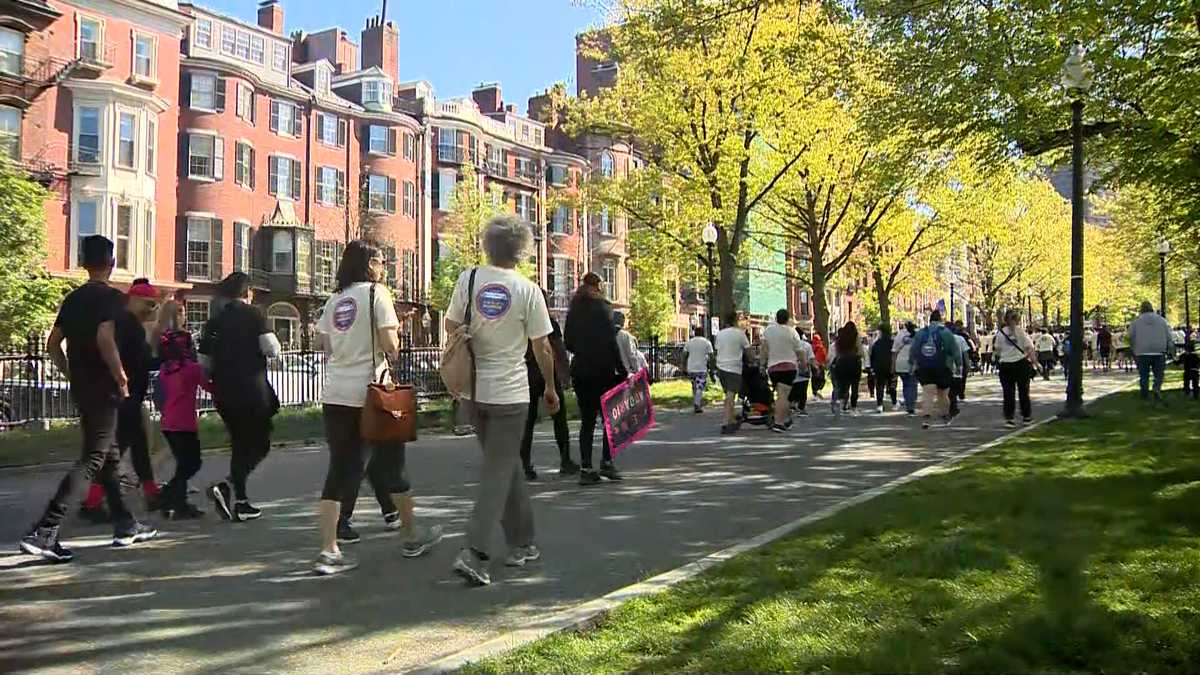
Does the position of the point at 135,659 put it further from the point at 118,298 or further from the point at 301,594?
the point at 118,298

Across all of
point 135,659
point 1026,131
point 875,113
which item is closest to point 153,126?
point 875,113

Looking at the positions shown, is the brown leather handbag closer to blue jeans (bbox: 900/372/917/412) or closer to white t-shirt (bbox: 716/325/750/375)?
white t-shirt (bbox: 716/325/750/375)

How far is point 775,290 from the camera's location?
74.7 m

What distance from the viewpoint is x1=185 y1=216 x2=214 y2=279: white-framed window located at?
38438 mm

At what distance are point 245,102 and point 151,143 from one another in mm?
5523

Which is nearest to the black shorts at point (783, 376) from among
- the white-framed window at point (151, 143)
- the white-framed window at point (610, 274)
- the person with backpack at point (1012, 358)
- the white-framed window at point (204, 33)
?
the person with backpack at point (1012, 358)

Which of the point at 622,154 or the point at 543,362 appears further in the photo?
the point at 622,154

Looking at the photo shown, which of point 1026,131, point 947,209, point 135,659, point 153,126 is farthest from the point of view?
point 153,126

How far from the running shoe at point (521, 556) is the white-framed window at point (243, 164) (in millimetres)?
38134

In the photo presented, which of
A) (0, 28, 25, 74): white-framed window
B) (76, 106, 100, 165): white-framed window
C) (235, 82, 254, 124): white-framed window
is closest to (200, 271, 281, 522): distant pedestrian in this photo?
(0, 28, 25, 74): white-framed window

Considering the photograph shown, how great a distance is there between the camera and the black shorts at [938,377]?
563 inches

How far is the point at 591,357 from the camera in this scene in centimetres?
891

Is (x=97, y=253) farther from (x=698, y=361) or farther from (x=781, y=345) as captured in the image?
(x=698, y=361)

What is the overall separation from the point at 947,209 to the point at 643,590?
30327mm
